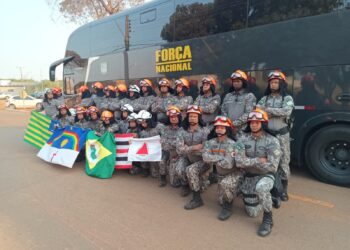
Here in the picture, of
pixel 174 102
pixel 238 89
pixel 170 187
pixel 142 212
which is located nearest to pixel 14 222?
pixel 142 212

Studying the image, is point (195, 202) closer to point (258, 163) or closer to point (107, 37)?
point (258, 163)

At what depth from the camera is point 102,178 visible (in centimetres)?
566

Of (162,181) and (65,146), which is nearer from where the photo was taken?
(162,181)

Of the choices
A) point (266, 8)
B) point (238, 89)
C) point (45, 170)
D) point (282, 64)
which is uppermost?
point (266, 8)

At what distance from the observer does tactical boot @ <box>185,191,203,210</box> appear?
4168 mm

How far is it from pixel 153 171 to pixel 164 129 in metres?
0.92

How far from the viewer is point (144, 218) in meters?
3.86

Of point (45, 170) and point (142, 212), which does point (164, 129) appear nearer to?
point (142, 212)

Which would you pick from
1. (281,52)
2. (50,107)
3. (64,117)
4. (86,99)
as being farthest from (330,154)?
(50,107)

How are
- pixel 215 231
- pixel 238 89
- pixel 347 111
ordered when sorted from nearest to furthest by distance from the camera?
pixel 215 231, pixel 347 111, pixel 238 89

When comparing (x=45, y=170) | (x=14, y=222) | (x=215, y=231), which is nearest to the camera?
(x=215, y=231)

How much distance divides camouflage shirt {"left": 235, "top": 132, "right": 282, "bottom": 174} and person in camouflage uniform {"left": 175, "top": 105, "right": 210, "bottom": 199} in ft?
2.44

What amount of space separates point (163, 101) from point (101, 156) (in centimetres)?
164

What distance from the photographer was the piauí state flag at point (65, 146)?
6.21 metres
